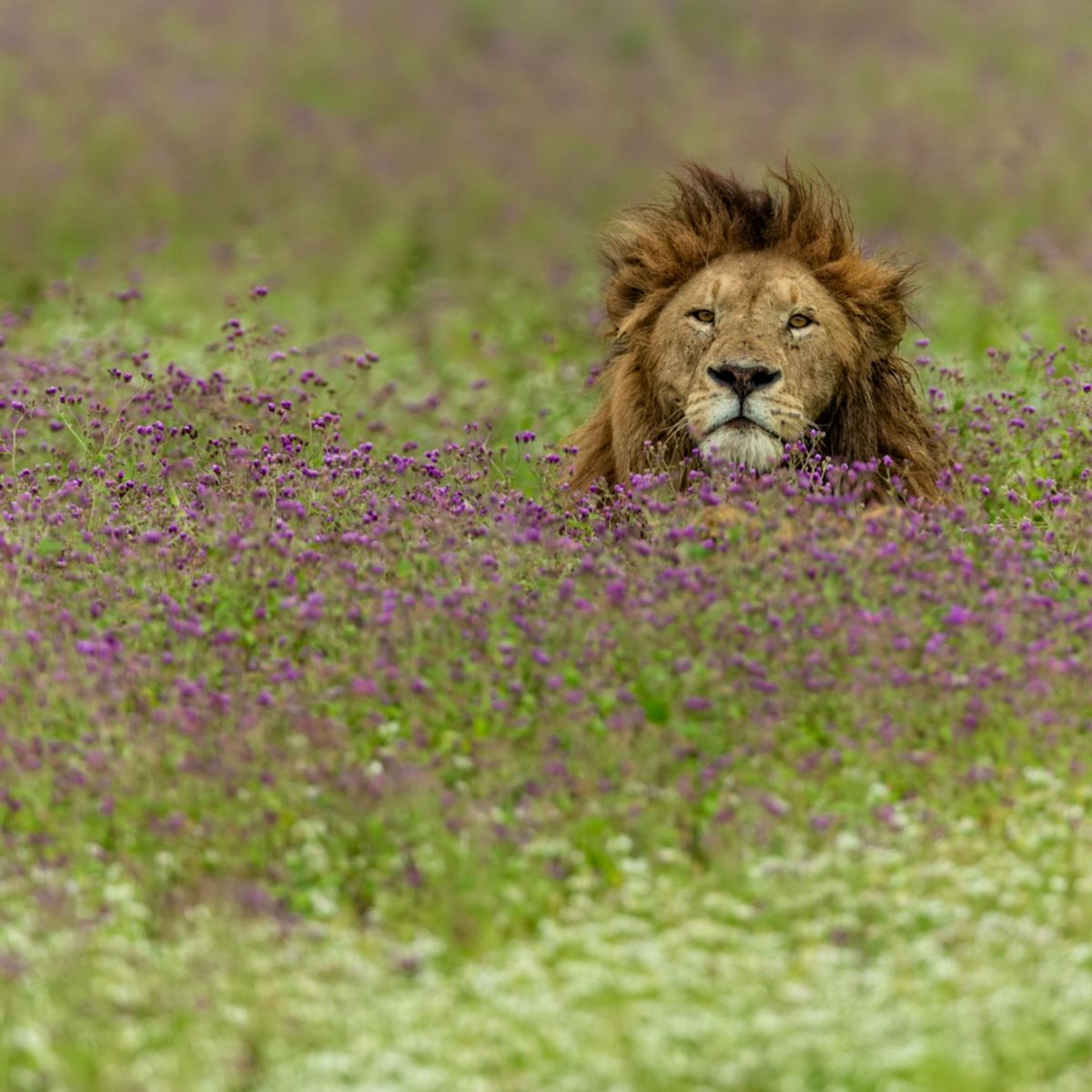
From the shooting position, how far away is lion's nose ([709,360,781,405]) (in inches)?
279

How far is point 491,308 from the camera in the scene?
13711mm

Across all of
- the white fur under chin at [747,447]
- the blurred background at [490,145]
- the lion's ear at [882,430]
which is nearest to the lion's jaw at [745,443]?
the white fur under chin at [747,447]

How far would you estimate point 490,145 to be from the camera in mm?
17641

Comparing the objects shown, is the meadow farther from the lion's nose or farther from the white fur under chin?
the lion's nose

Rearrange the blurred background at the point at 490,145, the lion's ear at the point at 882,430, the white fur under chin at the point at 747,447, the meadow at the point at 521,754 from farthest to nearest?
the blurred background at the point at 490,145, the lion's ear at the point at 882,430, the white fur under chin at the point at 747,447, the meadow at the point at 521,754

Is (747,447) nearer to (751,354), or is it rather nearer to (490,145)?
(751,354)

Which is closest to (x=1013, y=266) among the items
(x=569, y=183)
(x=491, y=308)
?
(x=491, y=308)

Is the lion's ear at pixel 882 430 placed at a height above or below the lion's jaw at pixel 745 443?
above

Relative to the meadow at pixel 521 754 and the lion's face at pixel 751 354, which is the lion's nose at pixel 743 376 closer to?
the lion's face at pixel 751 354

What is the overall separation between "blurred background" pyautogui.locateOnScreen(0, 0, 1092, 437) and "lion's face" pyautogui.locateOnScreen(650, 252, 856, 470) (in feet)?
10.6

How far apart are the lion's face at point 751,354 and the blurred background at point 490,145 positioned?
10.6 ft

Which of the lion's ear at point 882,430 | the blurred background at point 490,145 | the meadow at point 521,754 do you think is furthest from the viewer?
the blurred background at point 490,145

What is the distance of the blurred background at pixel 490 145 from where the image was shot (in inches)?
541

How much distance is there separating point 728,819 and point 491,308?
28.7 feet
